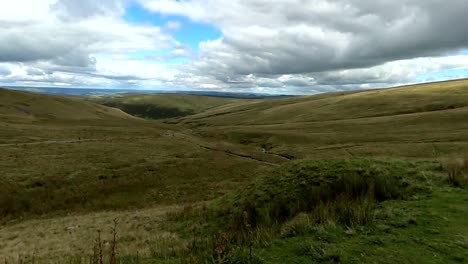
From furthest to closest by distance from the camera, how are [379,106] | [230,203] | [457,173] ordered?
[379,106] → [230,203] → [457,173]

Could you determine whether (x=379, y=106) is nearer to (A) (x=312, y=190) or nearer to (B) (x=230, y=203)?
(B) (x=230, y=203)

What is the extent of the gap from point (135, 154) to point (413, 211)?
49.0 meters

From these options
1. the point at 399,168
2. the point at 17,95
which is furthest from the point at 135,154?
the point at 17,95

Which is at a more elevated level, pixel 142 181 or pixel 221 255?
pixel 221 255

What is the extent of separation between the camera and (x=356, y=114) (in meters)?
154

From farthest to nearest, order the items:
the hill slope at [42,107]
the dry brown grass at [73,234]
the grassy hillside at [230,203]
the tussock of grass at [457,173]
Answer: the hill slope at [42,107] < the dry brown grass at [73,234] < the tussock of grass at [457,173] < the grassy hillside at [230,203]

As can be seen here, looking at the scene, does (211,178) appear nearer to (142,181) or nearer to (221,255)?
(142,181)

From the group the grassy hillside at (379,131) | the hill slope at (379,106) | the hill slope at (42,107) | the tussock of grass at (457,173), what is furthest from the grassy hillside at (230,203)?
the hill slope at (42,107)

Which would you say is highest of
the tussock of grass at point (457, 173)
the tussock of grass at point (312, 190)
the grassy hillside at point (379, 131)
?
the tussock of grass at point (457, 173)

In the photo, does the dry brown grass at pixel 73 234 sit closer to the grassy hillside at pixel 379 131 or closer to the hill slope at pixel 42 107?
the grassy hillside at pixel 379 131

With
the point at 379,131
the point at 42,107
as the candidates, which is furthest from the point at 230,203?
the point at 42,107

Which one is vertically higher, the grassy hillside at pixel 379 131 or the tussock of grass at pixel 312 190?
the tussock of grass at pixel 312 190

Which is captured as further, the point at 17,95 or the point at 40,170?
the point at 17,95

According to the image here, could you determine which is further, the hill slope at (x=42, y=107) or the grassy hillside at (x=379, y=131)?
the hill slope at (x=42, y=107)
